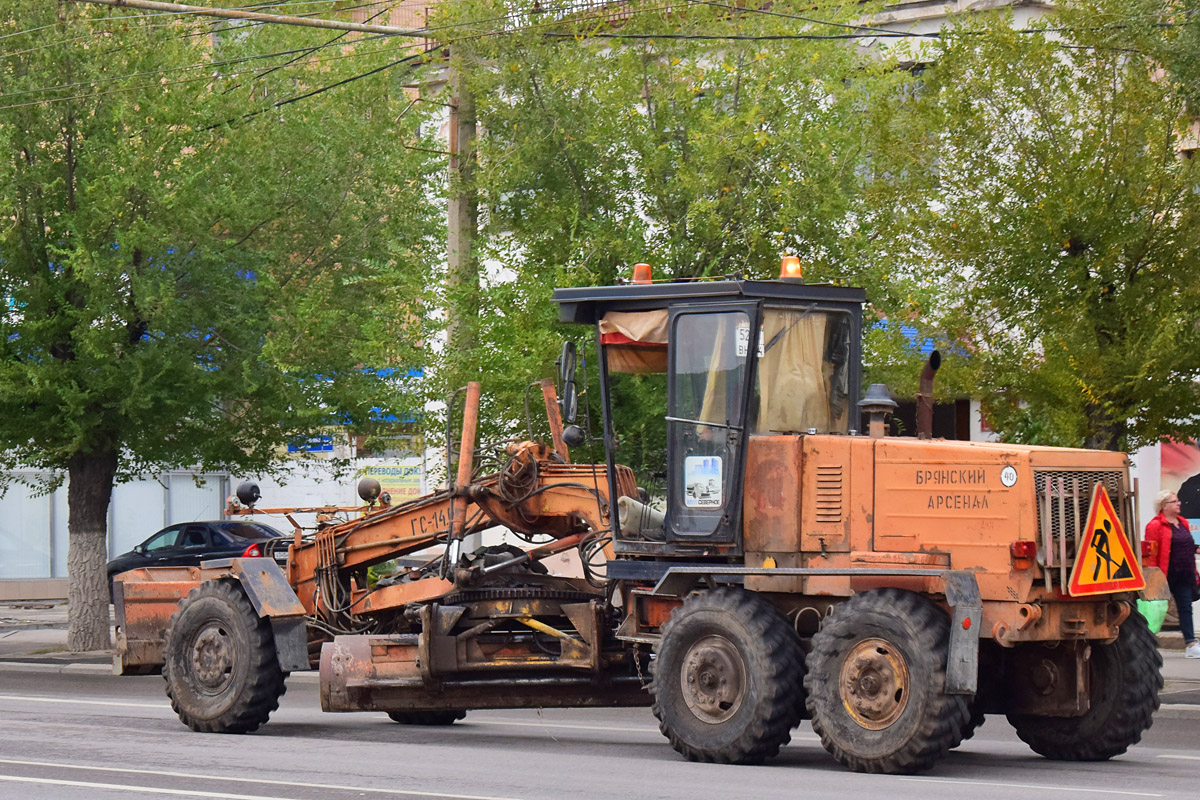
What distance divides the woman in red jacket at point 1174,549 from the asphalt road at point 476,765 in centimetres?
305

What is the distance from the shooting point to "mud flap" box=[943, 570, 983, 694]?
964 cm

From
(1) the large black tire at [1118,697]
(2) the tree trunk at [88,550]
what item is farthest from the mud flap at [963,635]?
(2) the tree trunk at [88,550]

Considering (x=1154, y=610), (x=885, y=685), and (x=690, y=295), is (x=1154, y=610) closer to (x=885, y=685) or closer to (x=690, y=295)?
(x=885, y=685)

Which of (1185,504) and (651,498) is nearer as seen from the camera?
(651,498)

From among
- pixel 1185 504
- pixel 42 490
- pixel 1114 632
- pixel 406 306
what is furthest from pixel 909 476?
pixel 42 490

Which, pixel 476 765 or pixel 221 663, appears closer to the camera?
pixel 476 765

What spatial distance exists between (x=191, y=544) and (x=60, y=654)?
8.62 meters

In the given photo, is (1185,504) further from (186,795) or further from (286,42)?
(186,795)

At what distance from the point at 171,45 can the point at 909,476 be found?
1329 centimetres

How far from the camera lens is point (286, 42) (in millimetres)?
23562

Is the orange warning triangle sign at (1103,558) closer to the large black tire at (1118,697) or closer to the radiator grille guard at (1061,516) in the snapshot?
the radiator grille guard at (1061,516)

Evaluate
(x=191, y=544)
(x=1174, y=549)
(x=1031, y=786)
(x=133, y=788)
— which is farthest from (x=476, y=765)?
(x=191, y=544)

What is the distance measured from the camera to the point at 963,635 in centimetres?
972

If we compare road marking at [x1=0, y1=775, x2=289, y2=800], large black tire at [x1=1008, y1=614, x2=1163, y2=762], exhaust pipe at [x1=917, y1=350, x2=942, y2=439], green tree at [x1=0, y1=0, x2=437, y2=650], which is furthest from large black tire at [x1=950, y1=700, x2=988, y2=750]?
green tree at [x1=0, y1=0, x2=437, y2=650]
